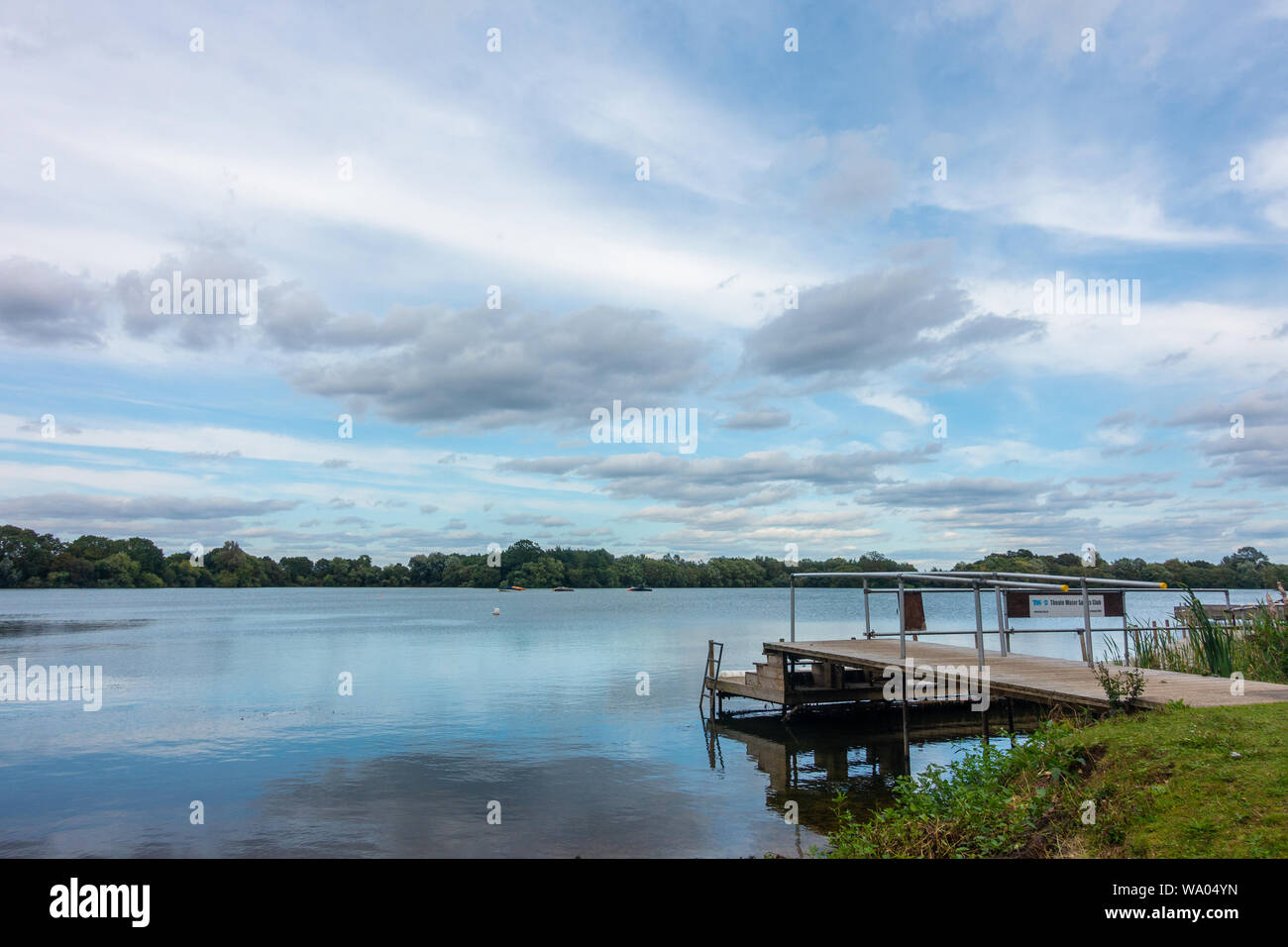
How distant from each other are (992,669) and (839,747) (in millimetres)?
8533

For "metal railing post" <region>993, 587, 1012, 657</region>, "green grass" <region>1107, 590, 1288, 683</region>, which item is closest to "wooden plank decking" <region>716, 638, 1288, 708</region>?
"metal railing post" <region>993, 587, 1012, 657</region>

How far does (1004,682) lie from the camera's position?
44.8ft

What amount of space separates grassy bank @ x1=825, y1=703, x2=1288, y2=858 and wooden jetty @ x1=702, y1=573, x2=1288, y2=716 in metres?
1.77

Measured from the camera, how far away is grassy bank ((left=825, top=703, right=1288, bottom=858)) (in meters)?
6.95

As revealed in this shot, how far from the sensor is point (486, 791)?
19109 millimetres

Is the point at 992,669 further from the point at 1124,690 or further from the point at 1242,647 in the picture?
the point at 1242,647

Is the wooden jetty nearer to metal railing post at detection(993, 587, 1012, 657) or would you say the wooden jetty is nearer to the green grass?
metal railing post at detection(993, 587, 1012, 657)

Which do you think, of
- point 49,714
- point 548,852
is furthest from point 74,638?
point 548,852

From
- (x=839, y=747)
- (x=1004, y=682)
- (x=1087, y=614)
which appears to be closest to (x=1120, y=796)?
(x=1004, y=682)
